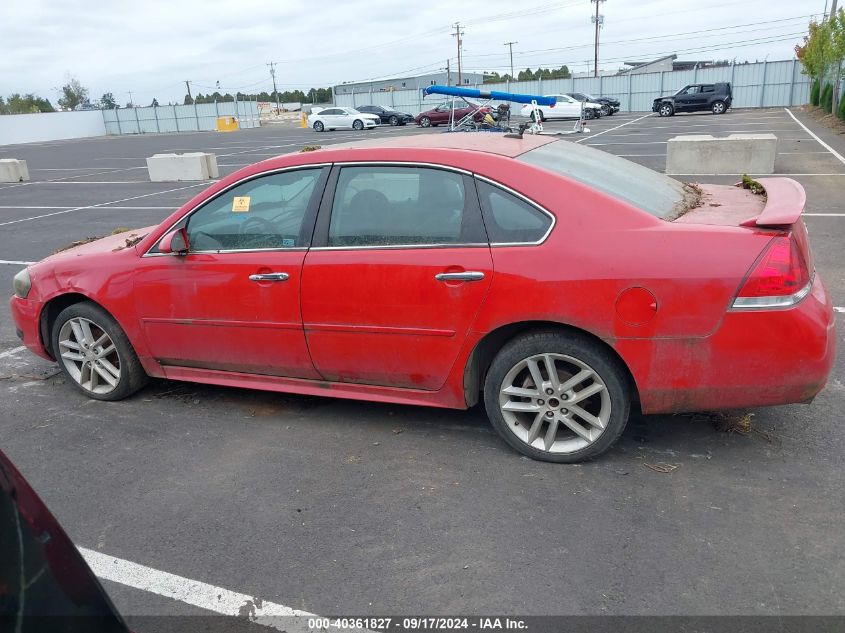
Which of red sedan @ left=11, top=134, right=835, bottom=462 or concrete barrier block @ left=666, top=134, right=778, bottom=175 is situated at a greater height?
red sedan @ left=11, top=134, right=835, bottom=462

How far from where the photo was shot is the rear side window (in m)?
3.49

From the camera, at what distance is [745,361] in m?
3.25

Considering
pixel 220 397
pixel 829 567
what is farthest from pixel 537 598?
pixel 220 397

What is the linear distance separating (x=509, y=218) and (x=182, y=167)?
56.3ft

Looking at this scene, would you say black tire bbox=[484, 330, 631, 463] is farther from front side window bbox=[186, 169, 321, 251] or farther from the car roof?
front side window bbox=[186, 169, 321, 251]

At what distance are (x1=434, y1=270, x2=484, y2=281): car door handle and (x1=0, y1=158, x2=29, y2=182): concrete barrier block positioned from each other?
72.0ft

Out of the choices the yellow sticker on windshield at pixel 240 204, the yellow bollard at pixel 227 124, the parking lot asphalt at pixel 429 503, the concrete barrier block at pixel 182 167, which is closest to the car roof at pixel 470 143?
the yellow sticker on windshield at pixel 240 204

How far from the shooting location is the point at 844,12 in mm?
29109

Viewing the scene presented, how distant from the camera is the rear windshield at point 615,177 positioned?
12.1 feet

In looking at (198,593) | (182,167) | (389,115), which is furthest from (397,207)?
(389,115)

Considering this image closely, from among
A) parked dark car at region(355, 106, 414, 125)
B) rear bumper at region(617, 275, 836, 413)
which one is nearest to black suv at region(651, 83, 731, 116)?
parked dark car at region(355, 106, 414, 125)

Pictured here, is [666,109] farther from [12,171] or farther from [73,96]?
[73,96]

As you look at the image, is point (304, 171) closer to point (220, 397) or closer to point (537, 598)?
point (220, 397)

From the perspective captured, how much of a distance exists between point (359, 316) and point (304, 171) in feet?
3.00
